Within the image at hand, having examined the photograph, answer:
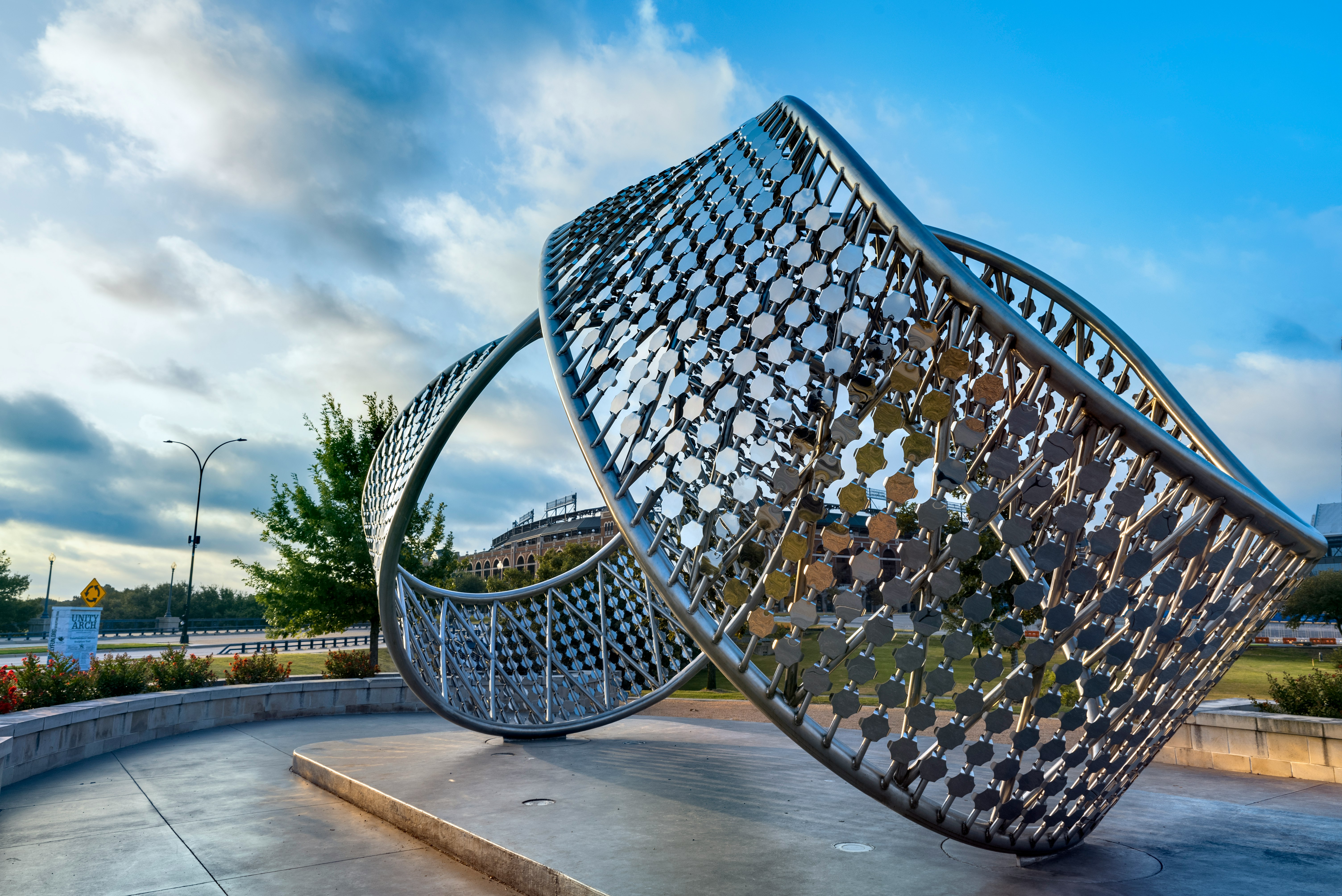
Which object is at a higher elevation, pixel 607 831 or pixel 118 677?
pixel 118 677

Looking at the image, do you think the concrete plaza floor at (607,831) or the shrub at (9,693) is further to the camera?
the shrub at (9,693)

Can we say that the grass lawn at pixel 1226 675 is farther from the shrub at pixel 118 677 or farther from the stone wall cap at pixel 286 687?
the shrub at pixel 118 677

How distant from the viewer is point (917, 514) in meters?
4.09

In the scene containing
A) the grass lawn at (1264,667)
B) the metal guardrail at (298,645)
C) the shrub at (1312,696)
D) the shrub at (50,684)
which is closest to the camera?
the shrub at (1312,696)

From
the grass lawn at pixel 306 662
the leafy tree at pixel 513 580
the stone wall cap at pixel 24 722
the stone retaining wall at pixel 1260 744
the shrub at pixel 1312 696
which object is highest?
the leafy tree at pixel 513 580

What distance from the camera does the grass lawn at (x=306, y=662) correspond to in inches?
958

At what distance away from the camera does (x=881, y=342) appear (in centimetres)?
428

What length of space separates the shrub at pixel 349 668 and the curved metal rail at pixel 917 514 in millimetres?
14619

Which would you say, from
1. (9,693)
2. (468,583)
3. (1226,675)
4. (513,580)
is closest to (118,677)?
(9,693)

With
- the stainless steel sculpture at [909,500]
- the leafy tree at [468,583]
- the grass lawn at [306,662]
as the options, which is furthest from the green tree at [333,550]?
the leafy tree at [468,583]

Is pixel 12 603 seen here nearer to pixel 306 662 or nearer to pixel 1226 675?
pixel 306 662

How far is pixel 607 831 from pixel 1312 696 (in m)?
9.43

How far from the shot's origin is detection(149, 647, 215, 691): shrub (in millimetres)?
14406

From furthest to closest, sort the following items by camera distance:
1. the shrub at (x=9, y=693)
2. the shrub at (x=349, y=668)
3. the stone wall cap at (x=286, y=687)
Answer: the shrub at (x=349, y=668) → the stone wall cap at (x=286, y=687) → the shrub at (x=9, y=693)
